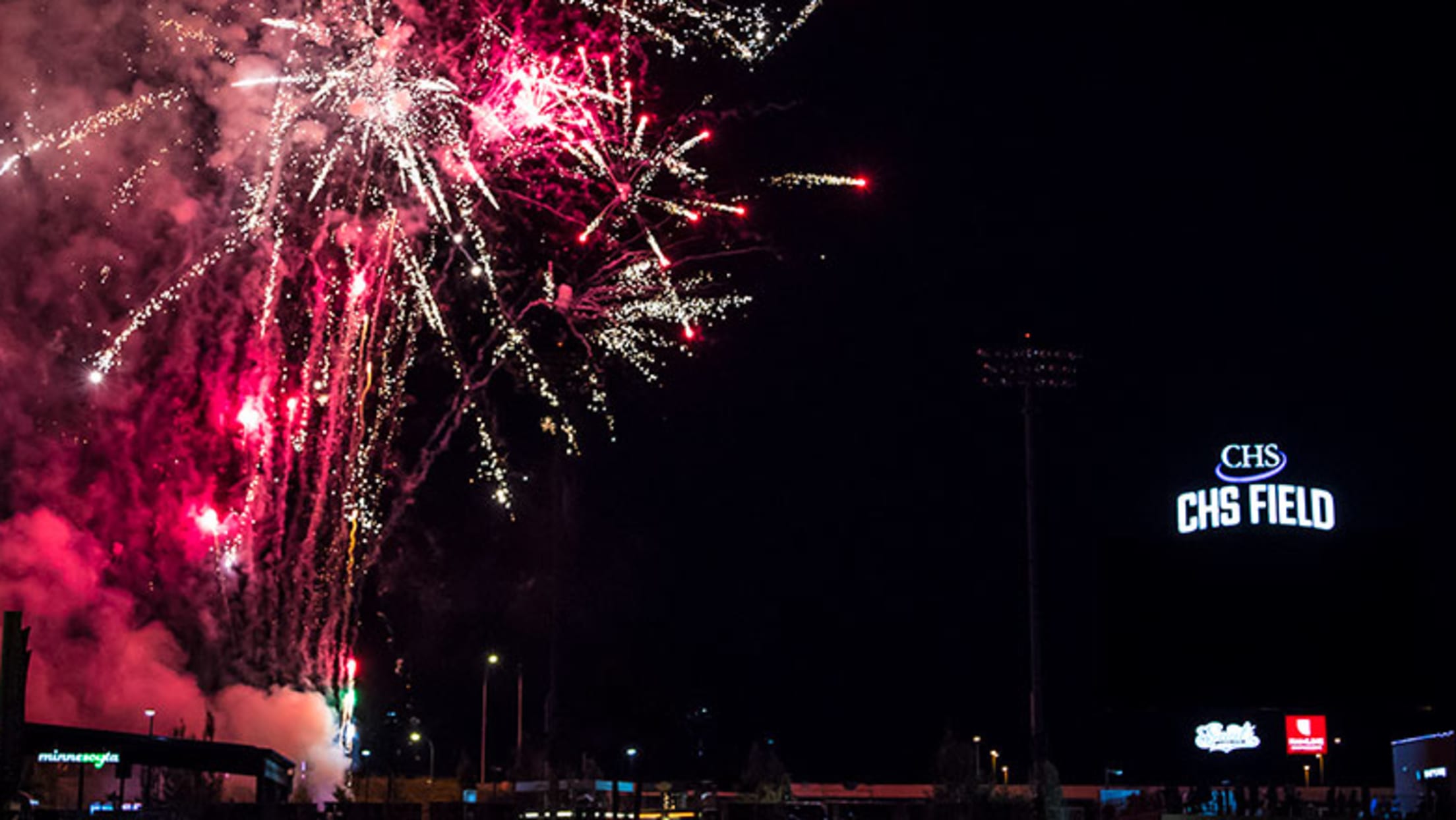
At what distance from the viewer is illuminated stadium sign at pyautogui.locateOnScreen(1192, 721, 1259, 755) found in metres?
49.8

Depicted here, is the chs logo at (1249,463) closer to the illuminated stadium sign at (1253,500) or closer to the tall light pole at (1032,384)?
the illuminated stadium sign at (1253,500)

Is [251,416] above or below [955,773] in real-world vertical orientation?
above

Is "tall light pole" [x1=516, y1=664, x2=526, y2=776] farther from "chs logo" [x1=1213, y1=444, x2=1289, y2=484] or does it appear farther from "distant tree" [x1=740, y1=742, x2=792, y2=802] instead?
"chs logo" [x1=1213, y1=444, x2=1289, y2=484]

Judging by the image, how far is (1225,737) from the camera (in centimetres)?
4981

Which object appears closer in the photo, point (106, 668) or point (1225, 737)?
point (106, 668)

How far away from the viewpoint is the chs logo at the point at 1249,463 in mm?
48938

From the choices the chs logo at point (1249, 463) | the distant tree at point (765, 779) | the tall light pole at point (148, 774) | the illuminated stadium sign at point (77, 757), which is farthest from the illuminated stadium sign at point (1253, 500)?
the illuminated stadium sign at point (77, 757)

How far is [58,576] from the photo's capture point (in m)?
35.0

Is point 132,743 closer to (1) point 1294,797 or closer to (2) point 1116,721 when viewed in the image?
(1) point 1294,797

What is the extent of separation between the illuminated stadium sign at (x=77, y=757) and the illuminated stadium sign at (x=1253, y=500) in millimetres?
32728

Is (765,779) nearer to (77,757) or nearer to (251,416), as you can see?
(251,416)

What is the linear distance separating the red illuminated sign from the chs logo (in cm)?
732

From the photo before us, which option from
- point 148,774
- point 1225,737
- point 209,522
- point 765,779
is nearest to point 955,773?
point 1225,737

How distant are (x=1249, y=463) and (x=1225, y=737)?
8615 mm
